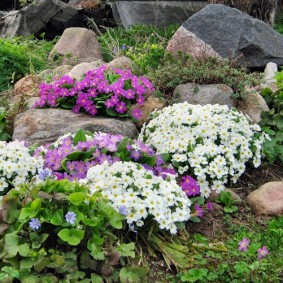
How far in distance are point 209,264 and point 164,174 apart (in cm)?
80

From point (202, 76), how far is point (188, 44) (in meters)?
1.50

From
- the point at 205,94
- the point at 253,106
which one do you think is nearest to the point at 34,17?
the point at 205,94

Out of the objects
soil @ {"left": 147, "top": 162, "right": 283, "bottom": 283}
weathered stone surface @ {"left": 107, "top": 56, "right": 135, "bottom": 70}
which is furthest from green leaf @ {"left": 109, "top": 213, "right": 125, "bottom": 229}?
weathered stone surface @ {"left": 107, "top": 56, "right": 135, "bottom": 70}

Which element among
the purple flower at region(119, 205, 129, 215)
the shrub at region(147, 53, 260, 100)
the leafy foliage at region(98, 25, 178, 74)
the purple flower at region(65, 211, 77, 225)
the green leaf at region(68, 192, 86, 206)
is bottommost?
the leafy foliage at region(98, 25, 178, 74)

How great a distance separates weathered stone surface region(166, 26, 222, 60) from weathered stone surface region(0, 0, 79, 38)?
4.60m

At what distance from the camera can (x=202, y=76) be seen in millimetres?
6020

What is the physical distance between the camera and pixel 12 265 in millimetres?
3355

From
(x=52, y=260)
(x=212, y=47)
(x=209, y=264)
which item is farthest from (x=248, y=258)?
(x=212, y=47)

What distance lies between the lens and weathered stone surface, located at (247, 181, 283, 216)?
185 inches

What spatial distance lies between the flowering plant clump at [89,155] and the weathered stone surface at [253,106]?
5.26 feet

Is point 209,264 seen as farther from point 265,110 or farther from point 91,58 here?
point 91,58

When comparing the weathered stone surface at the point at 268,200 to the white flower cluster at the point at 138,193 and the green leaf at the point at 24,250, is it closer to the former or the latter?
the white flower cluster at the point at 138,193

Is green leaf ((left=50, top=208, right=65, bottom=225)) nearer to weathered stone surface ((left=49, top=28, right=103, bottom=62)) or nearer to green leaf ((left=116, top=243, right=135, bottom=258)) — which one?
green leaf ((left=116, top=243, right=135, bottom=258))

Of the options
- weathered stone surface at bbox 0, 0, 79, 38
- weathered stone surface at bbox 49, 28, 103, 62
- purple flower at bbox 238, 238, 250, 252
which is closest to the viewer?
purple flower at bbox 238, 238, 250, 252
